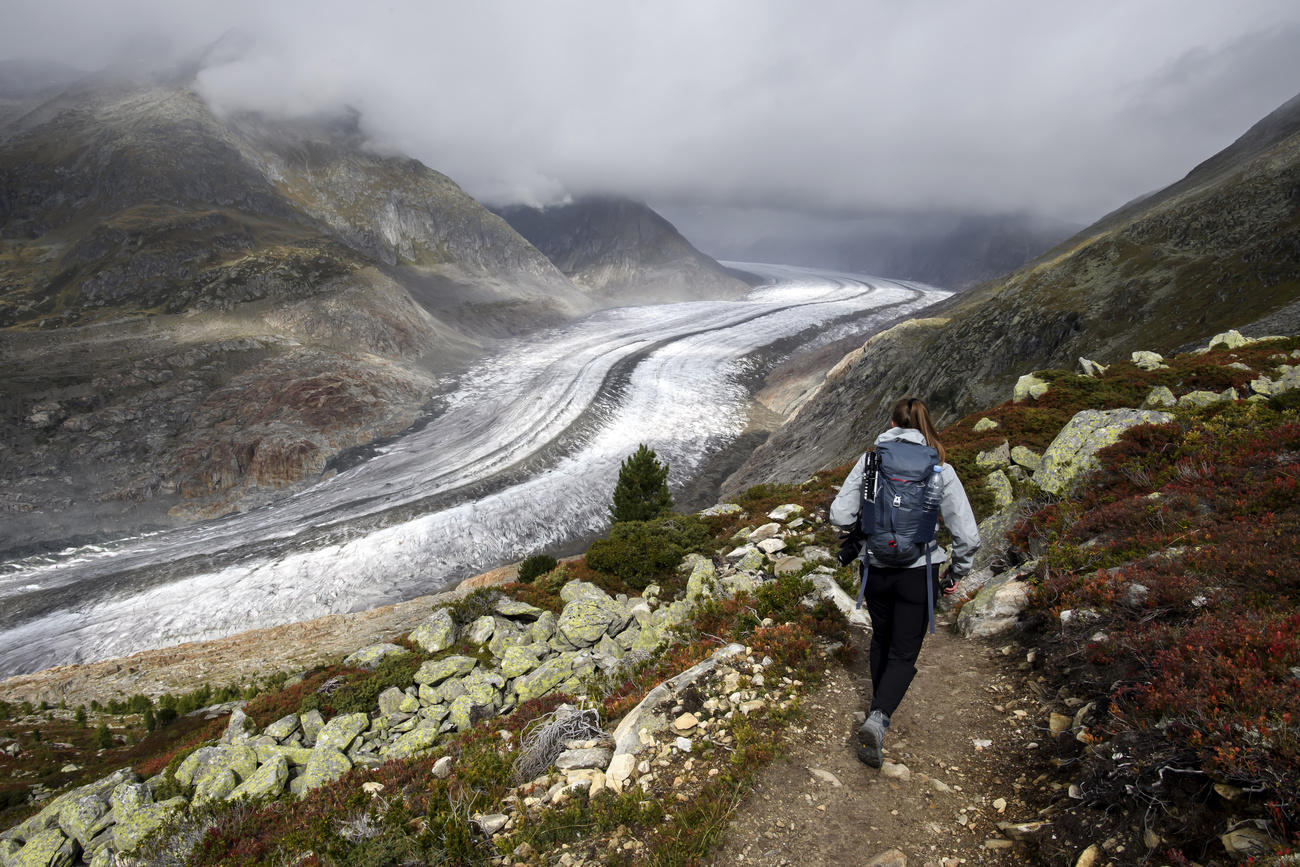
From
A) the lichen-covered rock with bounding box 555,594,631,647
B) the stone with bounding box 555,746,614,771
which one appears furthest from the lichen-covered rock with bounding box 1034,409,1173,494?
the stone with bounding box 555,746,614,771

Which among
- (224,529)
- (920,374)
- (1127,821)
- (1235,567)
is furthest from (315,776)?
(920,374)

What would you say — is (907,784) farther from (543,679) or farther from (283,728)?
(283,728)

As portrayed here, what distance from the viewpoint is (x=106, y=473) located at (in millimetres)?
39062

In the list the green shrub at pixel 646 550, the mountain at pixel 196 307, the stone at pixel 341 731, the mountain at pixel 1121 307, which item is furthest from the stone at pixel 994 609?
the mountain at pixel 196 307

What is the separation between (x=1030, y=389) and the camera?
17.7 meters

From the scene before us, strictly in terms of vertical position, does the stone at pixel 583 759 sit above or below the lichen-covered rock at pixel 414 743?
above

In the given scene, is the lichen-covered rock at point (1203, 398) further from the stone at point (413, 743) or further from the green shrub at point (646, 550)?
the stone at point (413, 743)

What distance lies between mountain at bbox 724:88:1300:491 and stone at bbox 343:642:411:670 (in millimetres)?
25175

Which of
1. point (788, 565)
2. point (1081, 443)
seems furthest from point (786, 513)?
point (1081, 443)

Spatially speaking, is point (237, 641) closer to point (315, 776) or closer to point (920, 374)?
point (315, 776)

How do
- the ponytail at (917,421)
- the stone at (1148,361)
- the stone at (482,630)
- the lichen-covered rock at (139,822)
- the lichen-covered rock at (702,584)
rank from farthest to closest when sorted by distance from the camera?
1. the stone at (1148,361)
2. the stone at (482,630)
3. the lichen-covered rock at (702,584)
4. the lichen-covered rock at (139,822)
5. the ponytail at (917,421)

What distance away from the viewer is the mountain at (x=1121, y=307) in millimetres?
25641

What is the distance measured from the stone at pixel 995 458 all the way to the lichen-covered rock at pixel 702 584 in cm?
692

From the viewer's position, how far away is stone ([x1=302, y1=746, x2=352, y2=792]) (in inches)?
315
